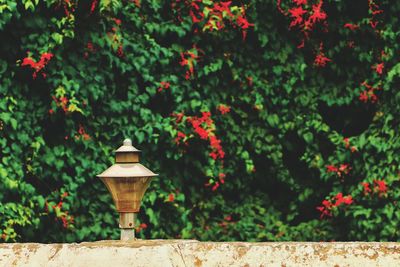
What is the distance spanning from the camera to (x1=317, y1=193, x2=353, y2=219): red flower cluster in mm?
7176

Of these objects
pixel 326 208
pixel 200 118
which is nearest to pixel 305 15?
pixel 200 118

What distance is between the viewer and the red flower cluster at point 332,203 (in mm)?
7176

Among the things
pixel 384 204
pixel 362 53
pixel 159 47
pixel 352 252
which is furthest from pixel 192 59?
pixel 352 252

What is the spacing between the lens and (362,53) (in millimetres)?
7355

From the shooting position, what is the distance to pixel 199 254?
13.4ft

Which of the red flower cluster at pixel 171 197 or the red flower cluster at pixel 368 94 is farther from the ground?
the red flower cluster at pixel 368 94

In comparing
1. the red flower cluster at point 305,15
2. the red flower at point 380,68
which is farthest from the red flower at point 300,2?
the red flower at point 380,68

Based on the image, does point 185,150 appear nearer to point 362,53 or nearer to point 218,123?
point 218,123

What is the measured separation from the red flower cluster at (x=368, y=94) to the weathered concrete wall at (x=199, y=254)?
3.44 m

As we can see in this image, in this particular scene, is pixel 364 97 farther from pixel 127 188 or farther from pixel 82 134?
pixel 127 188

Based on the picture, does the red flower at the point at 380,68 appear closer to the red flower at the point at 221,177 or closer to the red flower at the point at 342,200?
the red flower at the point at 342,200

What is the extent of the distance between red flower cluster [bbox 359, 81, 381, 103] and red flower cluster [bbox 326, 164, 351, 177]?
1.72 feet

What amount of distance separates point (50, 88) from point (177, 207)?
131cm

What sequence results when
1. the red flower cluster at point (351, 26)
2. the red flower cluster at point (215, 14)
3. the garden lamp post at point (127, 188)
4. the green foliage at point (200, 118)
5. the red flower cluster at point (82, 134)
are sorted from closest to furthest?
the garden lamp post at point (127, 188)
the green foliage at point (200, 118)
the red flower cluster at point (82, 134)
the red flower cluster at point (215, 14)
the red flower cluster at point (351, 26)
